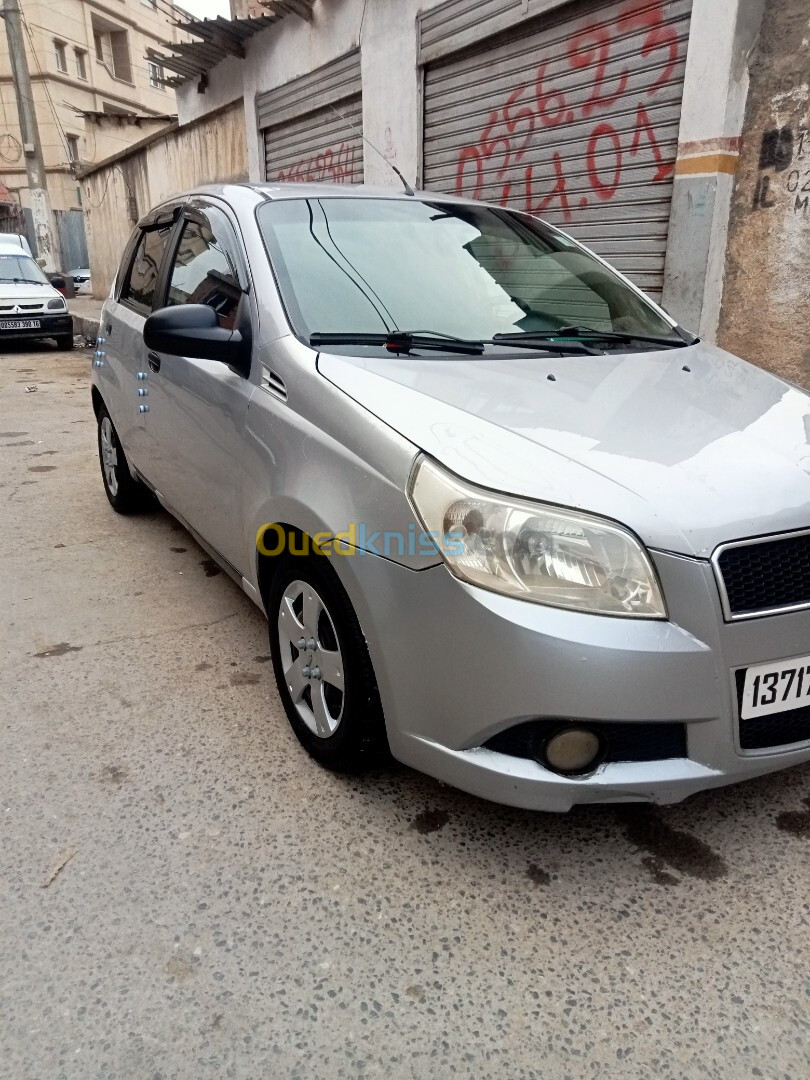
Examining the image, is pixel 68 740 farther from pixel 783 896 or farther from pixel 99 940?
pixel 783 896

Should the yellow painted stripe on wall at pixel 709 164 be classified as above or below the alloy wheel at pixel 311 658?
above

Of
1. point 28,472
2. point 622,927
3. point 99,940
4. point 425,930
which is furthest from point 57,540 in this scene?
point 622,927

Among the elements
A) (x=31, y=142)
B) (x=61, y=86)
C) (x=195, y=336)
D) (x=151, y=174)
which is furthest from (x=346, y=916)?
(x=61, y=86)

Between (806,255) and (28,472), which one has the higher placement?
(806,255)

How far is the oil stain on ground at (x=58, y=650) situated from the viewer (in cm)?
302

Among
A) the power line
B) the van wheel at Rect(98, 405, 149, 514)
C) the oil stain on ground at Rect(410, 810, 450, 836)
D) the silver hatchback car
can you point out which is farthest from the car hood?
the power line

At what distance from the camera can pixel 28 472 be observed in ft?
18.1

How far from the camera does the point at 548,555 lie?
168 centimetres

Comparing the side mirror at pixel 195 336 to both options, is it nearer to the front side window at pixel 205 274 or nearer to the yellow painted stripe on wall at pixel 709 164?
the front side window at pixel 205 274

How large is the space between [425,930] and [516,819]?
1.49ft

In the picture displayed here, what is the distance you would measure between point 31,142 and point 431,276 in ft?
61.3

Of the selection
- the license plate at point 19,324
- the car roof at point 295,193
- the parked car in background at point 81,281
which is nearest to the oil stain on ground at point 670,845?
the car roof at point 295,193

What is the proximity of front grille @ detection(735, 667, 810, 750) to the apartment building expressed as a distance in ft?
96.5

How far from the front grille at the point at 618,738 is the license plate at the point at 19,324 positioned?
493 inches
